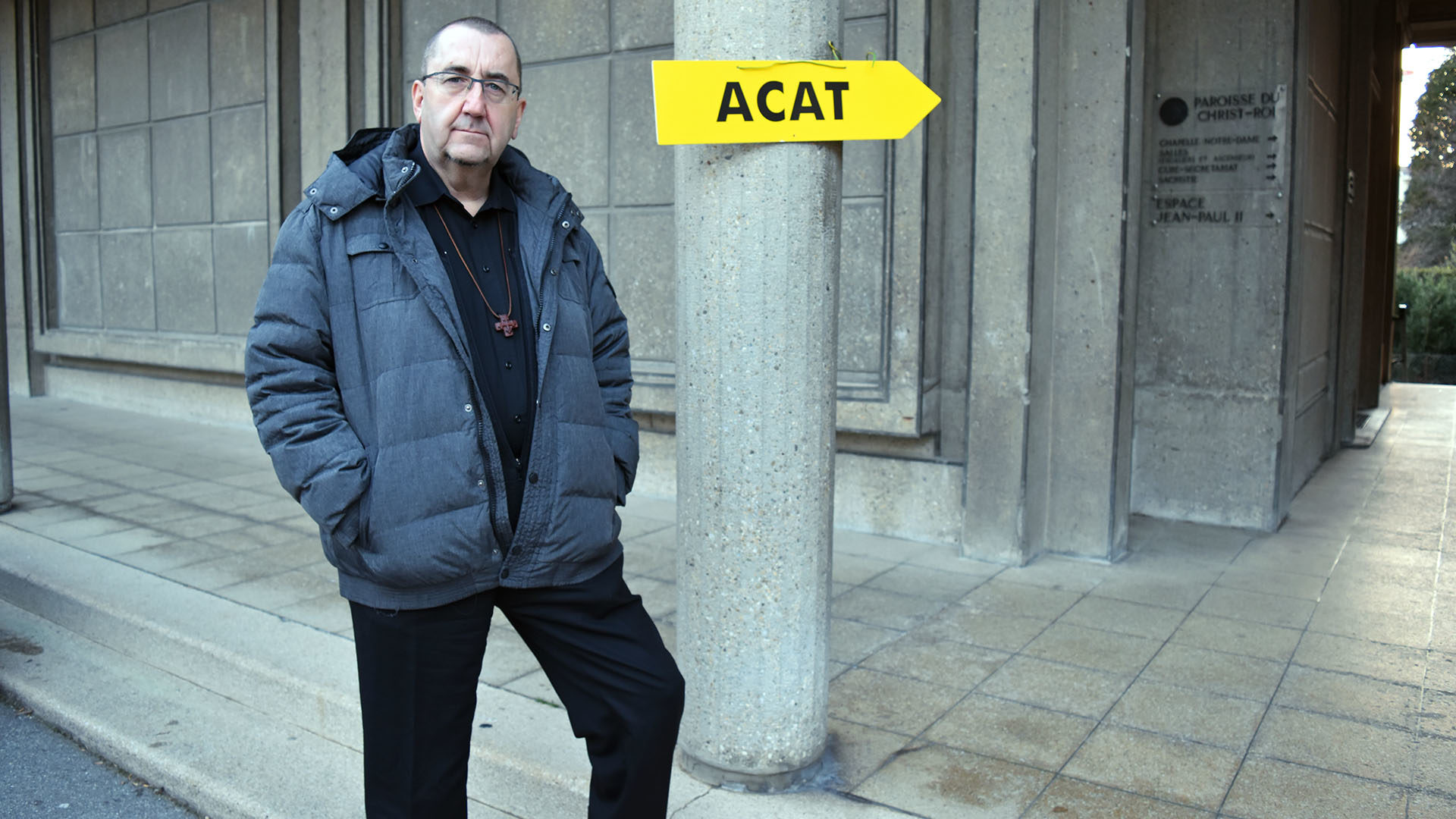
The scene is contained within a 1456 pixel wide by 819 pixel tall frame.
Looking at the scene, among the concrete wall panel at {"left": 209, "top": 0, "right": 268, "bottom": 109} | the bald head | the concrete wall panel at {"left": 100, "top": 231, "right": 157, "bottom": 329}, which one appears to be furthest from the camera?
the concrete wall panel at {"left": 100, "top": 231, "right": 157, "bottom": 329}

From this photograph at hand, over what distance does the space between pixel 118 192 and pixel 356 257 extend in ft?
34.5

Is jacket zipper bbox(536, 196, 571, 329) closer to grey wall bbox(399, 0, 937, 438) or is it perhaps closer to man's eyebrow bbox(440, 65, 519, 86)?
man's eyebrow bbox(440, 65, 519, 86)

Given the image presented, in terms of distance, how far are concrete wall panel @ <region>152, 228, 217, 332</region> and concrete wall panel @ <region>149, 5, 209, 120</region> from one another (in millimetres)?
1130

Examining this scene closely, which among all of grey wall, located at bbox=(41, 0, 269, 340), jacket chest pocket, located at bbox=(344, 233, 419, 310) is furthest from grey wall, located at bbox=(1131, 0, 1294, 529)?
grey wall, located at bbox=(41, 0, 269, 340)

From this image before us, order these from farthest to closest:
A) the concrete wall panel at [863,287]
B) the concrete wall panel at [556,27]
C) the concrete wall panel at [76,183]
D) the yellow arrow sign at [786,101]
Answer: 1. the concrete wall panel at [76,183]
2. the concrete wall panel at [556,27]
3. the concrete wall panel at [863,287]
4. the yellow arrow sign at [786,101]

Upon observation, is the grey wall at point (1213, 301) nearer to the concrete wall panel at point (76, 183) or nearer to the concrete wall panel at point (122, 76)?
the concrete wall panel at point (122, 76)

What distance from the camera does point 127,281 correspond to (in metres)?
11.3

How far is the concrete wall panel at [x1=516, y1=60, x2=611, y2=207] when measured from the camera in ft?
24.3

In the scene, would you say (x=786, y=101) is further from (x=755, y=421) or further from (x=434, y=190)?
(x=434, y=190)

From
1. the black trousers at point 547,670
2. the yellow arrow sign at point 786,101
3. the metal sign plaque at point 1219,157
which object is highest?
the metal sign plaque at point 1219,157

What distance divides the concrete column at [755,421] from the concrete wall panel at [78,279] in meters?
10.5

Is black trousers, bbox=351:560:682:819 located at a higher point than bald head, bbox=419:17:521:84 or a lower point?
lower

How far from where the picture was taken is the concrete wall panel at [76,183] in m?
11.6

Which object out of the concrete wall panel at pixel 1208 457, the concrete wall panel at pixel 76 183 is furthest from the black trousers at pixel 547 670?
the concrete wall panel at pixel 76 183
